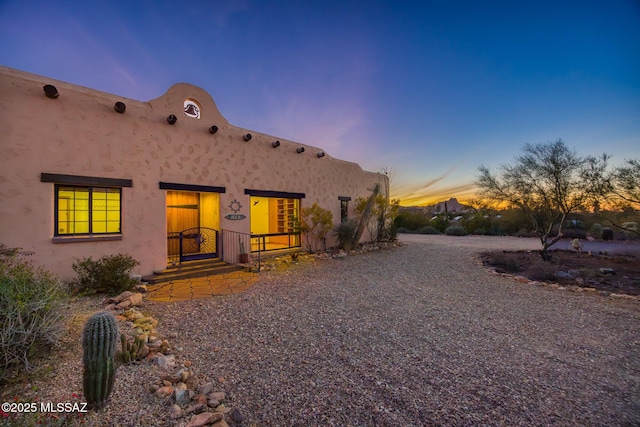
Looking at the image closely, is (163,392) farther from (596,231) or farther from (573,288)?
(596,231)

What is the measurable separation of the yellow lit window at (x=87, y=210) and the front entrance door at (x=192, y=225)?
6.18 feet

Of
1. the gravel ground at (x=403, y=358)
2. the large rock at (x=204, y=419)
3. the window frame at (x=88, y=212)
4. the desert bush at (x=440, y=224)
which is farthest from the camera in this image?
the desert bush at (x=440, y=224)

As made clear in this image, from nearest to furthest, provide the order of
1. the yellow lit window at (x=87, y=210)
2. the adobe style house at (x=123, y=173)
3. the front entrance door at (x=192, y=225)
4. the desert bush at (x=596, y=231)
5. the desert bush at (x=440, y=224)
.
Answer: the adobe style house at (x=123, y=173) → the yellow lit window at (x=87, y=210) → the front entrance door at (x=192, y=225) → the desert bush at (x=596, y=231) → the desert bush at (x=440, y=224)

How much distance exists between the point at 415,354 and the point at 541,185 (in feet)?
36.7

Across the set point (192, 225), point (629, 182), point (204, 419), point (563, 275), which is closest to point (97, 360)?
point (204, 419)

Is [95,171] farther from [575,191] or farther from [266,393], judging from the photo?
[575,191]

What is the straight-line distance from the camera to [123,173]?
6457 mm

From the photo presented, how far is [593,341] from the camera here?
3.69 metres

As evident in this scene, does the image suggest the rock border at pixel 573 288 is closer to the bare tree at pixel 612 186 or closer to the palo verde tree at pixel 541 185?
the palo verde tree at pixel 541 185

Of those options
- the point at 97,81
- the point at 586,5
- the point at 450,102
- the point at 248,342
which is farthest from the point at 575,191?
the point at 97,81

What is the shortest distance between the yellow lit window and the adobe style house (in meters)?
0.02

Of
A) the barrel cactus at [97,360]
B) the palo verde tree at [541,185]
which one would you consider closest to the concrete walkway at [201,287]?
the barrel cactus at [97,360]

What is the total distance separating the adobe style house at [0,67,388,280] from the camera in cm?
541

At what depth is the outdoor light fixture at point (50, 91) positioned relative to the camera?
550cm
